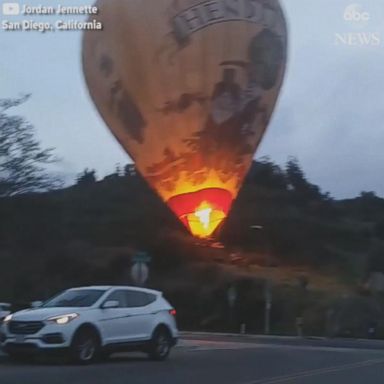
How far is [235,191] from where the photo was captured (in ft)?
175

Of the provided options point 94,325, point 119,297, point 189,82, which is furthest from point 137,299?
point 189,82

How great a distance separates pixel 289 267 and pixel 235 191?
76.0 feet

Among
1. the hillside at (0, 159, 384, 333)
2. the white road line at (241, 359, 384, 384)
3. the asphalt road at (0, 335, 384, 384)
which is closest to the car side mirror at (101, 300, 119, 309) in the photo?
the asphalt road at (0, 335, 384, 384)

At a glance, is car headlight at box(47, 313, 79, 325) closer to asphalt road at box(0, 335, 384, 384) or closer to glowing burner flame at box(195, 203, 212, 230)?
asphalt road at box(0, 335, 384, 384)

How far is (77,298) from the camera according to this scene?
77.3ft

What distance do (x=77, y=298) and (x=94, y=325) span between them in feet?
3.42

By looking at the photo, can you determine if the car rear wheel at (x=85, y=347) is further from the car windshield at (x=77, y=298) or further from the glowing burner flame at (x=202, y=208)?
the glowing burner flame at (x=202, y=208)

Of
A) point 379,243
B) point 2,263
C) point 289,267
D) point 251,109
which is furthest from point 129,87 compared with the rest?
point 379,243

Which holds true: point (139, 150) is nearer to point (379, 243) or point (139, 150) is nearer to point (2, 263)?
point (2, 263)

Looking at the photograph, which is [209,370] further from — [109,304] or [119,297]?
[119,297]

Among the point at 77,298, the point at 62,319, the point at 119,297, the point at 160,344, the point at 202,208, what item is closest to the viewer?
the point at 62,319

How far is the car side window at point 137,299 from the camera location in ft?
80.0

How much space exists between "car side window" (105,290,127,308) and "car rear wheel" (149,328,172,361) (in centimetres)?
116

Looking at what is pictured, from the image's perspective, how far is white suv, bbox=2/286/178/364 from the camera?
22.2 m
